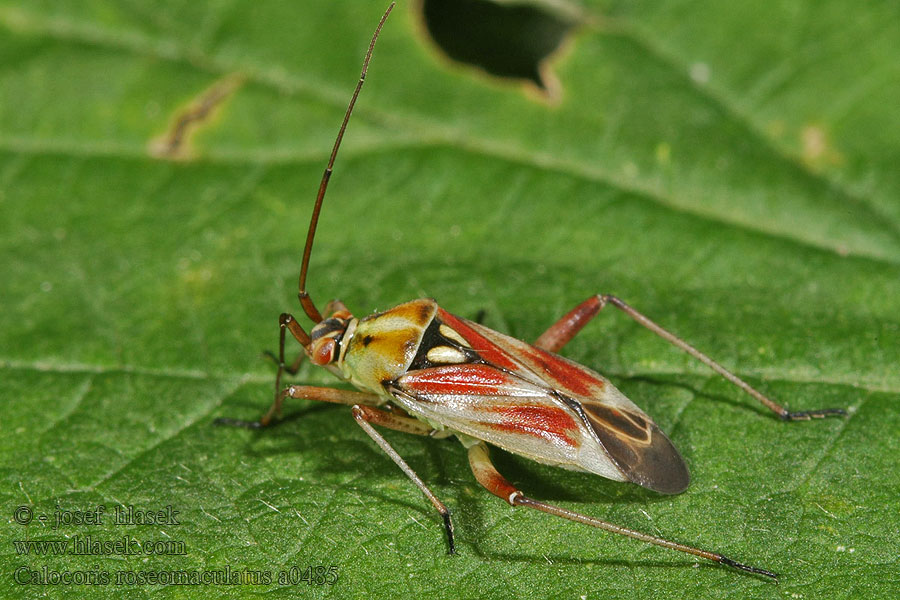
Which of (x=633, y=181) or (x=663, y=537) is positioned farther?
(x=633, y=181)

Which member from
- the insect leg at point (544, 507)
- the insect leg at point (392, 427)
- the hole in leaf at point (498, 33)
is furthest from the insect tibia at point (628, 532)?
the hole in leaf at point (498, 33)

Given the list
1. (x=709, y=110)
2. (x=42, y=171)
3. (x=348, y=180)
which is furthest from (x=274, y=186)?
(x=709, y=110)

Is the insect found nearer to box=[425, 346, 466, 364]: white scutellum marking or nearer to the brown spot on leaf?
box=[425, 346, 466, 364]: white scutellum marking

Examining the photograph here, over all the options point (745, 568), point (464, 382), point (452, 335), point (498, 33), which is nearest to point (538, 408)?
point (464, 382)

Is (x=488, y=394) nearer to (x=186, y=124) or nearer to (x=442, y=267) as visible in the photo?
(x=442, y=267)

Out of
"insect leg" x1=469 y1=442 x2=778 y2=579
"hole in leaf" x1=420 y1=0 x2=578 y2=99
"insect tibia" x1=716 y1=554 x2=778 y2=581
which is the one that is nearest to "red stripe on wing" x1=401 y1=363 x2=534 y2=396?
"insect leg" x1=469 y1=442 x2=778 y2=579

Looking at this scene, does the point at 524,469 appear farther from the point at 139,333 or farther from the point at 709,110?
the point at 709,110

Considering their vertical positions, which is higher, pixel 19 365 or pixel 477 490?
pixel 477 490
